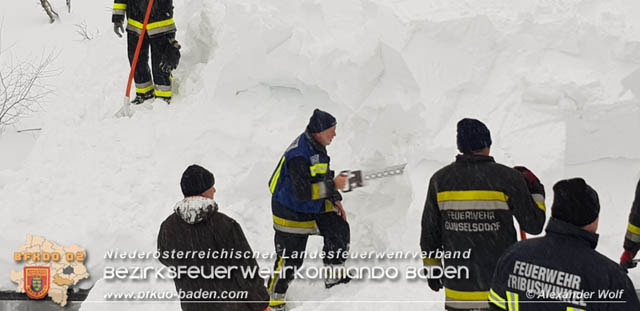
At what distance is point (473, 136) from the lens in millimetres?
3225

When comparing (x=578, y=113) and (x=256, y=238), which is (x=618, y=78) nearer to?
(x=578, y=113)

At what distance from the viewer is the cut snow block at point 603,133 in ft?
15.5

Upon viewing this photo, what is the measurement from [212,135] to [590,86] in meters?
3.47

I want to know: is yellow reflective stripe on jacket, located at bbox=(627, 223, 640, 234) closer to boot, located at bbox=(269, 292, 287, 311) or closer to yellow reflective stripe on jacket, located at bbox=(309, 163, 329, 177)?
yellow reflective stripe on jacket, located at bbox=(309, 163, 329, 177)

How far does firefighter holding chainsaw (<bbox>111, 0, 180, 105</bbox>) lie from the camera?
6316 millimetres

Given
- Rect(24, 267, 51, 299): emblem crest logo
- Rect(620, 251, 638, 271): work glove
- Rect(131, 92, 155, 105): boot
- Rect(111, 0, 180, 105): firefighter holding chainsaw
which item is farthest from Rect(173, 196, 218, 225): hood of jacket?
Rect(131, 92, 155, 105): boot

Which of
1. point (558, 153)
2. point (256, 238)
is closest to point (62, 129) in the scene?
point (256, 238)

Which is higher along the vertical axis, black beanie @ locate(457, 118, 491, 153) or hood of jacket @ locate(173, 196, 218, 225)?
black beanie @ locate(457, 118, 491, 153)

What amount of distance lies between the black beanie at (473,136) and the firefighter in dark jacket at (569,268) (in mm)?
873

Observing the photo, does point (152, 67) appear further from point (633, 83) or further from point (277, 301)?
point (633, 83)

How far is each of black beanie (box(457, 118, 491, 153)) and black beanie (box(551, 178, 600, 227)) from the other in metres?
0.88

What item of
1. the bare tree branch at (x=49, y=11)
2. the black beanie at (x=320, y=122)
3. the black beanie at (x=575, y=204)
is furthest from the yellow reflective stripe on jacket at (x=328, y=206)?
the bare tree branch at (x=49, y=11)

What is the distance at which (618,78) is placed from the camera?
483 centimetres

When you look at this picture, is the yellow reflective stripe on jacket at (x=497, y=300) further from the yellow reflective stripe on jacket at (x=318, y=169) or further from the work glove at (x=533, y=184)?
the yellow reflective stripe on jacket at (x=318, y=169)
